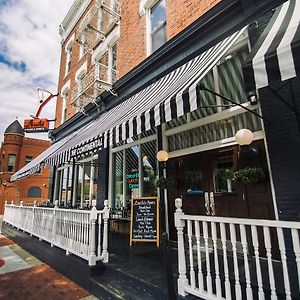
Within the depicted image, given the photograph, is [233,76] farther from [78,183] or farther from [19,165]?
[19,165]

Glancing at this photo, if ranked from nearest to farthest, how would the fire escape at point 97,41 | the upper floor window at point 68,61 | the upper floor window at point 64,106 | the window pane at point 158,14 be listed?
the window pane at point 158,14, the fire escape at point 97,41, the upper floor window at point 64,106, the upper floor window at point 68,61

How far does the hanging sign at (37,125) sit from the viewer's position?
15.7 metres

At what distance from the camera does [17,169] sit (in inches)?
1093

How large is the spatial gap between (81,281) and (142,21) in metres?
8.69

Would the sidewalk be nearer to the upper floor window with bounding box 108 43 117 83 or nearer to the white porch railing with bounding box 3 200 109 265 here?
the white porch railing with bounding box 3 200 109 265

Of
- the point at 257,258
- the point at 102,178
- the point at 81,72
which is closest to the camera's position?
the point at 257,258

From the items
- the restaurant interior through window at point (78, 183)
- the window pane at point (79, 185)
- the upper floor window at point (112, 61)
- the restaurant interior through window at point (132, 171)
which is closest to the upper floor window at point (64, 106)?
the restaurant interior through window at point (78, 183)

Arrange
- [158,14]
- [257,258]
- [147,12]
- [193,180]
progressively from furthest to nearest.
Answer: [147,12] → [158,14] → [193,180] → [257,258]

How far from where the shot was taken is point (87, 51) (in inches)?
451

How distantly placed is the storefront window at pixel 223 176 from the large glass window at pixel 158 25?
485 centimetres

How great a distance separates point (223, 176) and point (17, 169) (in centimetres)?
2984

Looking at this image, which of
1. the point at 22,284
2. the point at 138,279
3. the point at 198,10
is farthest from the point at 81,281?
the point at 198,10

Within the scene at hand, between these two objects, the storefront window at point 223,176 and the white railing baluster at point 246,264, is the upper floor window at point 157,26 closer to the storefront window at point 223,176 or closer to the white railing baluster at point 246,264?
the storefront window at point 223,176

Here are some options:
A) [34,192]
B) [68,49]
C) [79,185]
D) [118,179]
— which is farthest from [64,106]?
[34,192]
